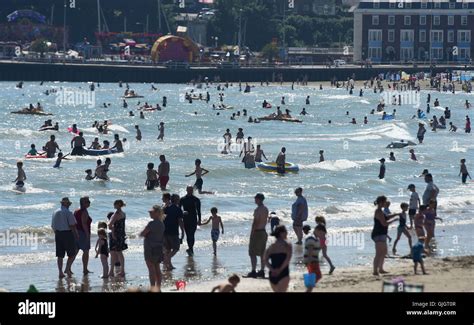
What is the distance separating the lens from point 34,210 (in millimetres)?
30500

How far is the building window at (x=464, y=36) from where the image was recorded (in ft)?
445

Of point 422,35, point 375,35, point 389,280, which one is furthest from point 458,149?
point 422,35

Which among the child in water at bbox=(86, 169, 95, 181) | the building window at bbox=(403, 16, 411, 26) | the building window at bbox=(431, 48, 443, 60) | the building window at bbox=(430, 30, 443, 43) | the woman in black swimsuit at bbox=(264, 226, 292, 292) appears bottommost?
the child in water at bbox=(86, 169, 95, 181)

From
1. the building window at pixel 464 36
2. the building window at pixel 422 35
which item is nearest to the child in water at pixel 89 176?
the building window at pixel 422 35

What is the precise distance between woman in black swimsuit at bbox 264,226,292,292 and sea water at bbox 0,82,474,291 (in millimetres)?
4486

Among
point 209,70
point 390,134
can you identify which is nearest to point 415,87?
point 209,70

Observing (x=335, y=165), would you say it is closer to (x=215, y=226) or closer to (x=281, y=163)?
(x=281, y=163)

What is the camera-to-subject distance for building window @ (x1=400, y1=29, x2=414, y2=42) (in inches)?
5276

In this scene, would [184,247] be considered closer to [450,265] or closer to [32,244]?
[32,244]

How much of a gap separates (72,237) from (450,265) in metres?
6.26

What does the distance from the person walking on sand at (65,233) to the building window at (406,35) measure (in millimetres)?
116562

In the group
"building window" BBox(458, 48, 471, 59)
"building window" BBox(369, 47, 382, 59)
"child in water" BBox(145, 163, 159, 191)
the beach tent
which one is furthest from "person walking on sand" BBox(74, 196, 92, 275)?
the beach tent

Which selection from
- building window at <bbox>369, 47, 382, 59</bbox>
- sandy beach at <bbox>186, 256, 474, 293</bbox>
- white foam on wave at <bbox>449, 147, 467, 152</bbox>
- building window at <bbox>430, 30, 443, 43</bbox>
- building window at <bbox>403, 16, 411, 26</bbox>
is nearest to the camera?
sandy beach at <bbox>186, 256, 474, 293</bbox>

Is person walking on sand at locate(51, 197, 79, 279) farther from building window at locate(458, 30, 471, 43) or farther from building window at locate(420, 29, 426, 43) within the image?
building window at locate(458, 30, 471, 43)
